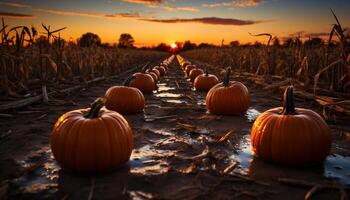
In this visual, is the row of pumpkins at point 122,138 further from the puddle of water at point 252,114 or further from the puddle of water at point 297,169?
the puddle of water at point 252,114

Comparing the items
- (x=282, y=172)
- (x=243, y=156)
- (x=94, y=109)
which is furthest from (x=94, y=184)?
(x=282, y=172)

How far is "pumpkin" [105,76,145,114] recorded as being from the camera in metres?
5.99

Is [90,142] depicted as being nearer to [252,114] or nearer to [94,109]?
[94,109]

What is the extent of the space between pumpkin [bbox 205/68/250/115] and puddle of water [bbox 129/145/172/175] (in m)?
2.21

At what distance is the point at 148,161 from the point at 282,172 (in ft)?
4.61

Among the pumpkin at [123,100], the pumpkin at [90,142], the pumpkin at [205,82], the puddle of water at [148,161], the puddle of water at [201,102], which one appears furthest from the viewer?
the pumpkin at [205,82]

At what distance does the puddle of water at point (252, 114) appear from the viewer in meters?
Answer: 5.75

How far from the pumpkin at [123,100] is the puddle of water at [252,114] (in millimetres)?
2088

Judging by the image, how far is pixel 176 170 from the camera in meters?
3.27

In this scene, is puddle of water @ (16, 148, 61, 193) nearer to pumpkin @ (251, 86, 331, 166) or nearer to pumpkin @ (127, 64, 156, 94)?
pumpkin @ (251, 86, 331, 166)

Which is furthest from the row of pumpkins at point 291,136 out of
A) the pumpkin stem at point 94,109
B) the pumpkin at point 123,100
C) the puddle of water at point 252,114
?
the pumpkin at point 123,100

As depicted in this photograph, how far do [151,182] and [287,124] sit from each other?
152cm

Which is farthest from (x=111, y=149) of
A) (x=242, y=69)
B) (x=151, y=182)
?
(x=242, y=69)


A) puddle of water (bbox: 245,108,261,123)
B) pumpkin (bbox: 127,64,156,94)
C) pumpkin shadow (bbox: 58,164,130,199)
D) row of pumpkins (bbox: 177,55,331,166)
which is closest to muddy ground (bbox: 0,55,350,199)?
pumpkin shadow (bbox: 58,164,130,199)
